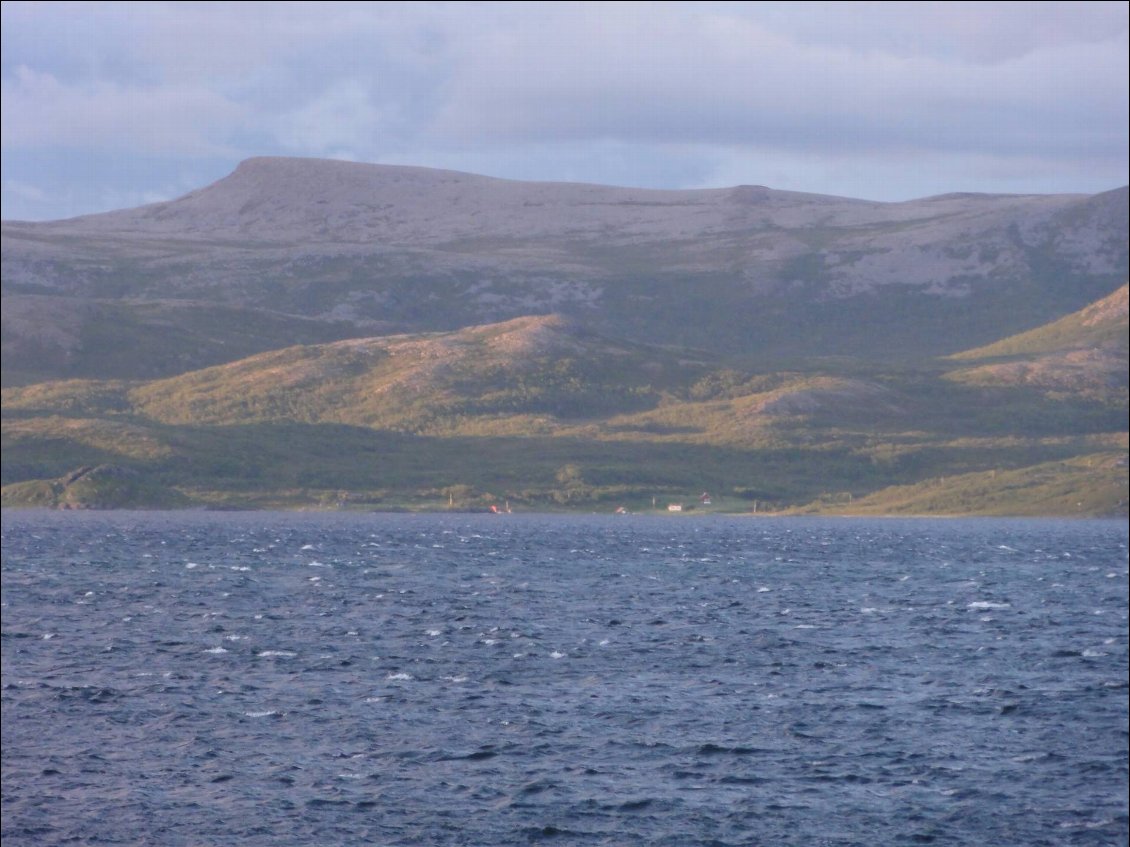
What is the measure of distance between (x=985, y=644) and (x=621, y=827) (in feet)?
120

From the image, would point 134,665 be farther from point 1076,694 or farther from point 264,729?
point 1076,694

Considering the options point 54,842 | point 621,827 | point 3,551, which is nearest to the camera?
point 54,842

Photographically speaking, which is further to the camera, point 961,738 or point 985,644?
point 985,644

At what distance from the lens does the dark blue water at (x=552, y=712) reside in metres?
38.9

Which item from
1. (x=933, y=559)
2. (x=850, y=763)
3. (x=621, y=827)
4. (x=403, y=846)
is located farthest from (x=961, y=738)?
(x=933, y=559)

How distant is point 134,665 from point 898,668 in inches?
1147

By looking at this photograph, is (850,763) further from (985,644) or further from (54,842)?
(985,644)

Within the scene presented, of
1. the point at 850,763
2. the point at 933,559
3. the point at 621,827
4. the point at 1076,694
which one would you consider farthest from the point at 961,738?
the point at 933,559

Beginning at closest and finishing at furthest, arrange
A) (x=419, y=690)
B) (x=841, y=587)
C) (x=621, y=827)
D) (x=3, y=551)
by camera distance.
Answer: (x=621, y=827) < (x=419, y=690) < (x=841, y=587) < (x=3, y=551)

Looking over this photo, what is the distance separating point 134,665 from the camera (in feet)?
190

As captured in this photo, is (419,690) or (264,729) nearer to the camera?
(264,729)

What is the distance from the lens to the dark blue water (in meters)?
38.9

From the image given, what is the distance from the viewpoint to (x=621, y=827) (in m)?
38.3

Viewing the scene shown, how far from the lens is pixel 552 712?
51.3 meters
